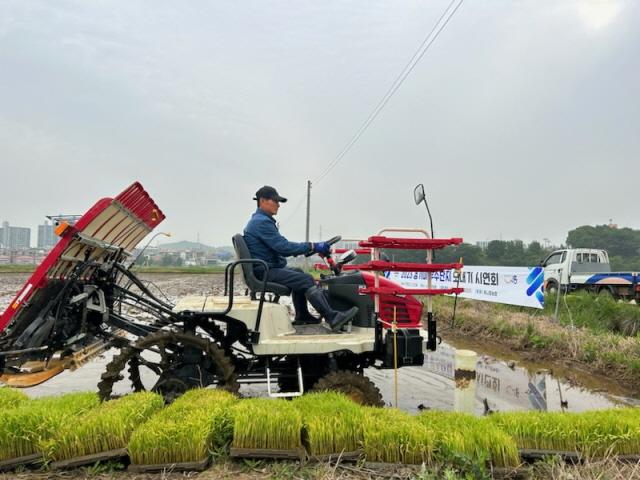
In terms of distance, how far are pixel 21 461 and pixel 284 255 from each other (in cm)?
277

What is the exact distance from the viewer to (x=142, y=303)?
16.2ft

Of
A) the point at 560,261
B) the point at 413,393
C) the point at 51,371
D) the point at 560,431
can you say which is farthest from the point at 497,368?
the point at 560,261

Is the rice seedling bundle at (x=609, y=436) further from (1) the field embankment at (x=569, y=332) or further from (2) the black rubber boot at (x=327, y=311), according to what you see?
(1) the field embankment at (x=569, y=332)

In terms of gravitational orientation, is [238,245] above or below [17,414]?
above

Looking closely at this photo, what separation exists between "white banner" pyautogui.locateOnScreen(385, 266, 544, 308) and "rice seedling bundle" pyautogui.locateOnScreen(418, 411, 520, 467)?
641 cm

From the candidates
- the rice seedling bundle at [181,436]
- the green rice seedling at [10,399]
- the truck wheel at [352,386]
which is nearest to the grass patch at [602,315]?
the truck wheel at [352,386]

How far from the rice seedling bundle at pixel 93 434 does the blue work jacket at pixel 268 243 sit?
213cm

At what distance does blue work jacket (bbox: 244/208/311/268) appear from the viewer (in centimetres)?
478

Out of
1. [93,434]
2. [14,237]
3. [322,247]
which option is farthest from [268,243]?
[14,237]

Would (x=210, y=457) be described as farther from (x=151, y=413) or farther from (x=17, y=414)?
(x=17, y=414)

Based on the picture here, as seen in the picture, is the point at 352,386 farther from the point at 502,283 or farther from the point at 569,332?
the point at 502,283

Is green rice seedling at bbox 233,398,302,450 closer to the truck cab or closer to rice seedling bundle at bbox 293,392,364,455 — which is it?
rice seedling bundle at bbox 293,392,364,455

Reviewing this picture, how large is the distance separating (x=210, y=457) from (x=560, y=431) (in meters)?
2.44

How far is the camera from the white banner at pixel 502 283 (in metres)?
10.8
